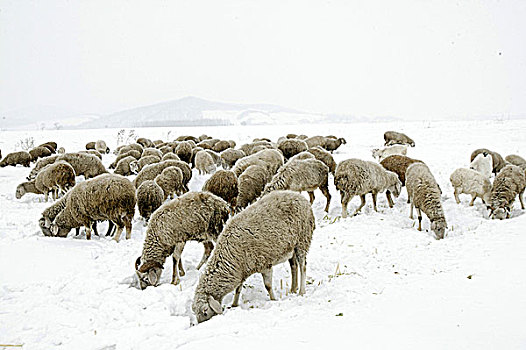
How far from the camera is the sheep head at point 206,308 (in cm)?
450

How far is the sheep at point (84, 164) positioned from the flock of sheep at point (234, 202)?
0.04m

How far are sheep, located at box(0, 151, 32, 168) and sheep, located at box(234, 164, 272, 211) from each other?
15584 mm

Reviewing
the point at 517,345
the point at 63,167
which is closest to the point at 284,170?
the point at 517,345

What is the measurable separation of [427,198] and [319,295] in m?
5.01

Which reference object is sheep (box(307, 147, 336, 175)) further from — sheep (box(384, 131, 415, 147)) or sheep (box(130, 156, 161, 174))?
sheep (box(384, 131, 415, 147))

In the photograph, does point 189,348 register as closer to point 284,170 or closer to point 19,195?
point 284,170

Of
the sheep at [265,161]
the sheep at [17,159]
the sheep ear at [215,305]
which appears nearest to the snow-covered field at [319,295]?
the sheep ear at [215,305]

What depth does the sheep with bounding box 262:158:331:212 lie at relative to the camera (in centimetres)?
939

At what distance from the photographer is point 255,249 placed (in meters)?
4.88

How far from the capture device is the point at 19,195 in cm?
1256

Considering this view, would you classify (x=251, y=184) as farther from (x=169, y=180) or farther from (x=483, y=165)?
(x=483, y=165)

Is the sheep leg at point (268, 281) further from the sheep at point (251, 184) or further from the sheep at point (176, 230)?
the sheep at point (251, 184)

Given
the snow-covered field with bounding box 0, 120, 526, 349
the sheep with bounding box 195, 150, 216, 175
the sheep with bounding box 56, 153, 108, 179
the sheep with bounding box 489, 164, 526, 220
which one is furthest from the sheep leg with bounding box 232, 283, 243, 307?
the sheep with bounding box 56, 153, 108, 179

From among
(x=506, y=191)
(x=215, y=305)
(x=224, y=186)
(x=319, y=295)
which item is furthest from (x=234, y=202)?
(x=506, y=191)
